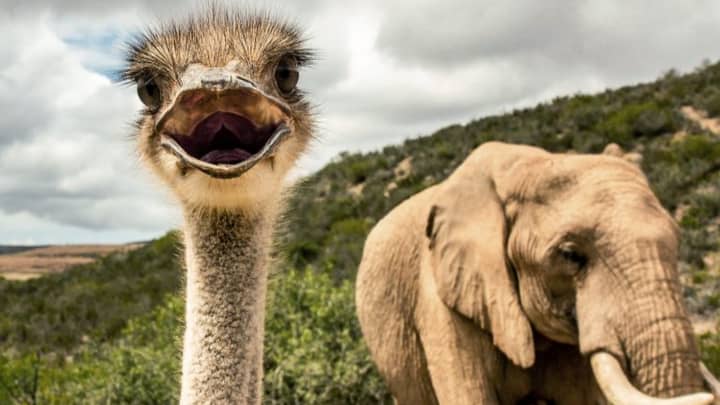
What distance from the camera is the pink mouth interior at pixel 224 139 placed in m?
1.77

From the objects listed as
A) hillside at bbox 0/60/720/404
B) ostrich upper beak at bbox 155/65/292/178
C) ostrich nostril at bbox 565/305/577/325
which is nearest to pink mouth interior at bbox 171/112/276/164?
ostrich upper beak at bbox 155/65/292/178

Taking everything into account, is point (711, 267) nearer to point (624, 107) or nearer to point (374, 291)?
point (374, 291)

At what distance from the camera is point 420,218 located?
477 centimetres

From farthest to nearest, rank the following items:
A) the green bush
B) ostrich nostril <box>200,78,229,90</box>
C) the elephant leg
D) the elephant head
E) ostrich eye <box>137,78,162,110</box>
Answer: the green bush, the elephant leg, the elephant head, ostrich eye <box>137,78,162,110</box>, ostrich nostril <box>200,78,229,90</box>

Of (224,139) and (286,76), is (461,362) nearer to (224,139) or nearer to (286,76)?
(286,76)

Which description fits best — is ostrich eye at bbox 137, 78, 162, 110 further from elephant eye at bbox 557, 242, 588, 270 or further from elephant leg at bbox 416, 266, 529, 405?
elephant leg at bbox 416, 266, 529, 405

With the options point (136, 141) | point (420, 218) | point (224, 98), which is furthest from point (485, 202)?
point (224, 98)

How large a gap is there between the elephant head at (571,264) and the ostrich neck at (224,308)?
1.65 m

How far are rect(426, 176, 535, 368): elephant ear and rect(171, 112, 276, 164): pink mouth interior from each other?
2202 mm

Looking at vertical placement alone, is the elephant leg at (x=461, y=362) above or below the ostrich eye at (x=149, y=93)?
below

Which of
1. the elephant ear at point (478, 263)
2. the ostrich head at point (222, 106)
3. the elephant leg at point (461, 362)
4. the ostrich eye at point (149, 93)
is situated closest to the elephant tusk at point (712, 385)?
the elephant ear at point (478, 263)

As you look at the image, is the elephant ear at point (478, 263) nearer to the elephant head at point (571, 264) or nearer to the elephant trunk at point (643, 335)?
the elephant head at point (571, 264)

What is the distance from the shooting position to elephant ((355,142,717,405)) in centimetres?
338

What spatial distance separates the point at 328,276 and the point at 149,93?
22.4ft
